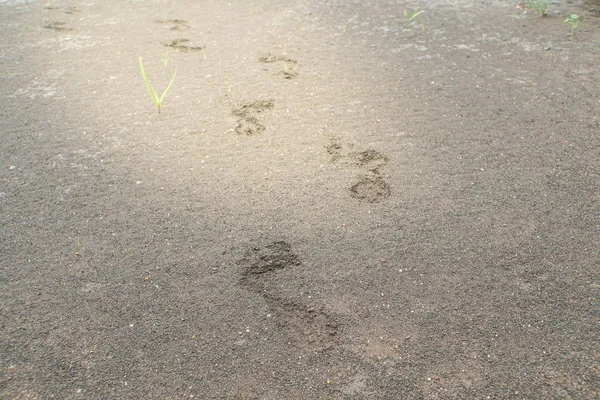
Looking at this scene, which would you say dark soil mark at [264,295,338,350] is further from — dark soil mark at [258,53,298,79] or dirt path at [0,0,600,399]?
dark soil mark at [258,53,298,79]

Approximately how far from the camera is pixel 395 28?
3.29 meters

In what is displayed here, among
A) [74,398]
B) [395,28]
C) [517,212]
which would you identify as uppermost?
[395,28]

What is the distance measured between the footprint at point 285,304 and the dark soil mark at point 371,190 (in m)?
0.39

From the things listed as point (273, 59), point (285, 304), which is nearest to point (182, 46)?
point (273, 59)

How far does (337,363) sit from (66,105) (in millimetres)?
1958

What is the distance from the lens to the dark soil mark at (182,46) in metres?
3.05

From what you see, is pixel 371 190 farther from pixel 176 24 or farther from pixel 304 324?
pixel 176 24

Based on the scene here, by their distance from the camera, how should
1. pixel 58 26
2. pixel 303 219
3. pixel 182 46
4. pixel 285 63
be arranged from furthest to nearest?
pixel 58 26
pixel 182 46
pixel 285 63
pixel 303 219

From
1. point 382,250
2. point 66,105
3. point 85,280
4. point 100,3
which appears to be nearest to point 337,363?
point 382,250

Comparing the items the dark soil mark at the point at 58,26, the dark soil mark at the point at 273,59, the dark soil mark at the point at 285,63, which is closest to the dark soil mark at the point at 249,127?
the dark soil mark at the point at 285,63

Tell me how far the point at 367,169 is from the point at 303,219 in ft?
1.32

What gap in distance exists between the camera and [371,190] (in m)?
1.90

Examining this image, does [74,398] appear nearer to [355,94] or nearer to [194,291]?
[194,291]

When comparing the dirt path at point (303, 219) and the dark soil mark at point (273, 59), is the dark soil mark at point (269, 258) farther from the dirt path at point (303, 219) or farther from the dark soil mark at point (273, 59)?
the dark soil mark at point (273, 59)
